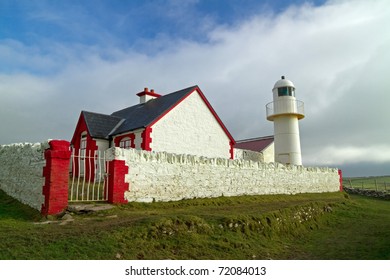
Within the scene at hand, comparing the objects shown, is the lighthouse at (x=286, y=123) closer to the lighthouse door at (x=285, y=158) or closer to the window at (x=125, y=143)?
Result: the lighthouse door at (x=285, y=158)

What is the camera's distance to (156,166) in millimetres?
12156

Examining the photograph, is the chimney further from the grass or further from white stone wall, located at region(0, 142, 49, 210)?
the grass

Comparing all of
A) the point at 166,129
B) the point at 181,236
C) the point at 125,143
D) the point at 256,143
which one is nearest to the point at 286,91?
the point at 256,143

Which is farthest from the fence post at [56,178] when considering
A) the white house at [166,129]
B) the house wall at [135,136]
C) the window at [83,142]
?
the window at [83,142]

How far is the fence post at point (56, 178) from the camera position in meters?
9.42

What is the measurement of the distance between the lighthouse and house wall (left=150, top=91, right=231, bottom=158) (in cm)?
564

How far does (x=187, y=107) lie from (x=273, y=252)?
12496mm

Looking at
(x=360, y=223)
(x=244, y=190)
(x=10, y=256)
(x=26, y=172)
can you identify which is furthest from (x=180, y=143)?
(x=10, y=256)

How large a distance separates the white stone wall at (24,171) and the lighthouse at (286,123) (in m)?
18.5

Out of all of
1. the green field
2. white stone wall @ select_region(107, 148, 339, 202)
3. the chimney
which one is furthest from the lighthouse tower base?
the green field

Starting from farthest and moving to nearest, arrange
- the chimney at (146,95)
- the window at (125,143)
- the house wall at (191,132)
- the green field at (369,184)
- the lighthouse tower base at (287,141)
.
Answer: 1. the green field at (369,184)
2. the lighthouse tower base at (287,141)
3. the chimney at (146,95)
4. the window at (125,143)
5. the house wall at (191,132)

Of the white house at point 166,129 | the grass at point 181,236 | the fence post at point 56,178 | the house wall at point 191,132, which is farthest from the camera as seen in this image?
the house wall at point 191,132

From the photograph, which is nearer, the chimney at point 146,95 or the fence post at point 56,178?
the fence post at point 56,178

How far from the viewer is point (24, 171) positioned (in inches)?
464
